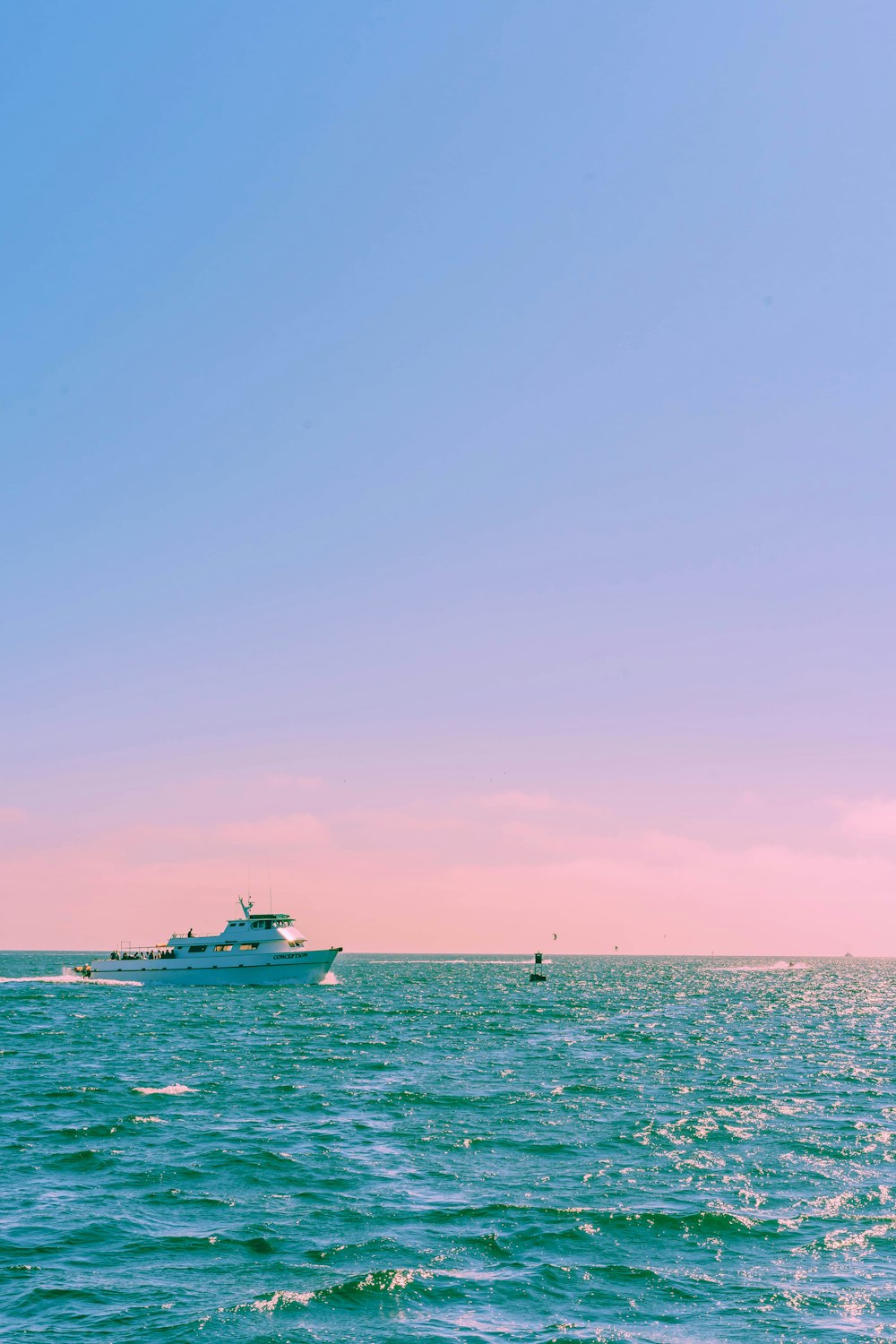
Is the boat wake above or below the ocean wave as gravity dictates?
below

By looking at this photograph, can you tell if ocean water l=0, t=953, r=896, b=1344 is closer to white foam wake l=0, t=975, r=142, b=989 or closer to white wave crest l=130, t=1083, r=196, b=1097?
white wave crest l=130, t=1083, r=196, b=1097

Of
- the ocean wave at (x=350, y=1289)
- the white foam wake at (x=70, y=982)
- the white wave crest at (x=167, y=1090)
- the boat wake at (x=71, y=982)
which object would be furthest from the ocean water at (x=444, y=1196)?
the boat wake at (x=71, y=982)

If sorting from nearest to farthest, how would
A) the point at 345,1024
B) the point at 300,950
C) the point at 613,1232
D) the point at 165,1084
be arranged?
the point at 613,1232 < the point at 165,1084 < the point at 345,1024 < the point at 300,950

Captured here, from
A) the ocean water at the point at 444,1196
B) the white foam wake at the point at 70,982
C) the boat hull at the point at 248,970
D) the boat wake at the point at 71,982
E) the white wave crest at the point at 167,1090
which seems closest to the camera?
the ocean water at the point at 444,1196

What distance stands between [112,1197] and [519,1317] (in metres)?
10.5

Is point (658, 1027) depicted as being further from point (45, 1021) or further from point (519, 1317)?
point (519, 1317)

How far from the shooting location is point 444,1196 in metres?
21.8

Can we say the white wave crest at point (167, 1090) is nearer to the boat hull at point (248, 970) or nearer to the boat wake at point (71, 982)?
the boat hull at point (248, 970)

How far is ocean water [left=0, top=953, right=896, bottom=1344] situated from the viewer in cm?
1521

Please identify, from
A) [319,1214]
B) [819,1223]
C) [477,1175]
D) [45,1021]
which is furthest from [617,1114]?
[45,1021]

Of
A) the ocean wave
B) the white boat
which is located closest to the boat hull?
the white boat

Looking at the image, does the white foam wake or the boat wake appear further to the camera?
the boat wake

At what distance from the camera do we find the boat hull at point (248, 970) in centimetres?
10756

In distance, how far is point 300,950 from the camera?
107m
